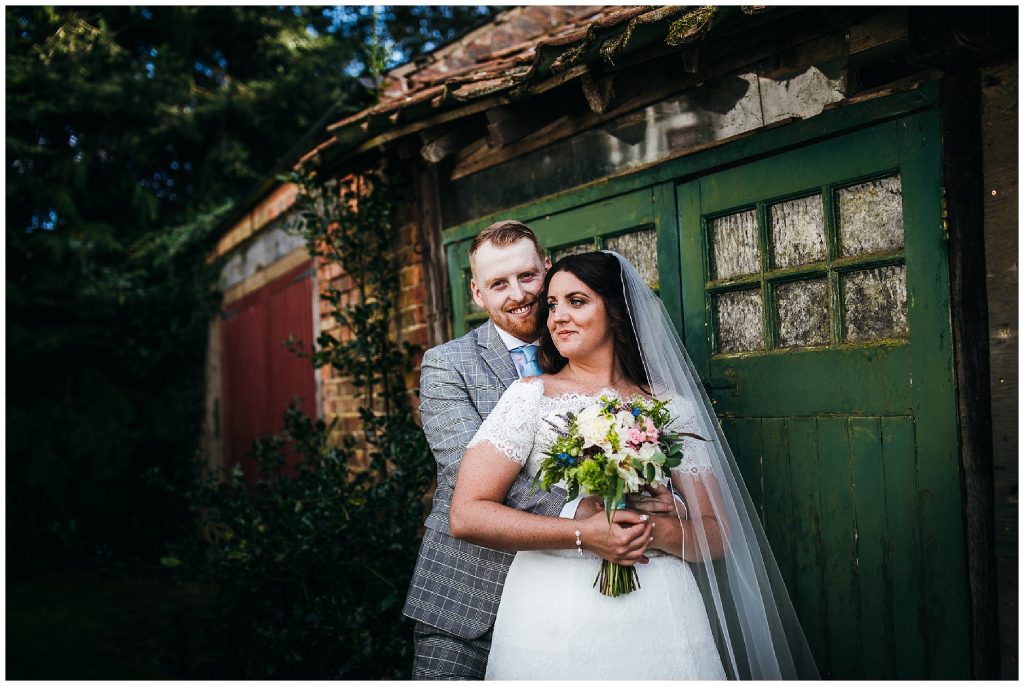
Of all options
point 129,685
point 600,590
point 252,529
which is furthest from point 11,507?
point 600,590

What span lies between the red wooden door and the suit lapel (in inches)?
143

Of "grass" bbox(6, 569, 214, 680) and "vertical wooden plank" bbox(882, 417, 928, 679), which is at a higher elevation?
"vertical wooden plank" bbox(882, 417, 928, 679)

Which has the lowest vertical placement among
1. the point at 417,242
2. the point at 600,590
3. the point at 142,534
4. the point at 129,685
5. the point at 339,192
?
the point at 142,534

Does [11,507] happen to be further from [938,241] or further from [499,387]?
[938,241]

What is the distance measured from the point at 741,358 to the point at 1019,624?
3.97 ft

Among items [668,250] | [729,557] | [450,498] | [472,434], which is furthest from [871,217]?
[450,498]

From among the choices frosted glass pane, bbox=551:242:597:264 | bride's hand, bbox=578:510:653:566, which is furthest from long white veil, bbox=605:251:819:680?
frosted glass pane, bbox=551:242:597:264

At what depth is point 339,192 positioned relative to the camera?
5.18m

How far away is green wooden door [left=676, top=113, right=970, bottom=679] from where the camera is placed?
8.51ft

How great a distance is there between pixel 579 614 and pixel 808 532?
1.01 meters

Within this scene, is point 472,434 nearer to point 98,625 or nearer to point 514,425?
point 514,425

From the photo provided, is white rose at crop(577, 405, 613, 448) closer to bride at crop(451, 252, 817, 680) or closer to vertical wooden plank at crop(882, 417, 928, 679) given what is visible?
bride at crop(451, 252, 817, 680)

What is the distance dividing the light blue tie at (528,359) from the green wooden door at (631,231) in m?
0.68

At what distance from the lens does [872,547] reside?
278cm
